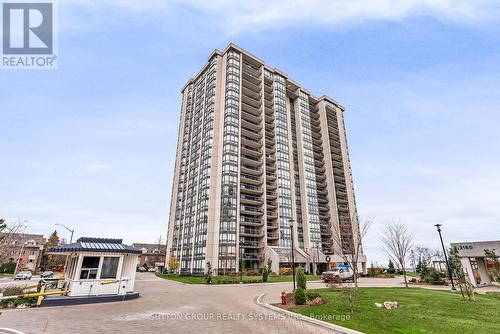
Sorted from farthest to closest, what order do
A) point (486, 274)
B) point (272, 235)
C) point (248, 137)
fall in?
point (248, 137), point (272, 235), point (486, 274)

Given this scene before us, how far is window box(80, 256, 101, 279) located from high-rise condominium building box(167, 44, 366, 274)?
125 ft

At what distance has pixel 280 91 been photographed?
3314 inches

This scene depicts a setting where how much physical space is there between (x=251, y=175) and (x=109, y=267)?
50.1m

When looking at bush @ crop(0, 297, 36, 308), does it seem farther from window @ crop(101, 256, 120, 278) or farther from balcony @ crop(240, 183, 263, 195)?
balcony @ crop(240, 183, 263, 195)

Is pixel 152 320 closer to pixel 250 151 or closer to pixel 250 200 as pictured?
pixel 250 200

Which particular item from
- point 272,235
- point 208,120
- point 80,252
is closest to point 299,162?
point 272,235

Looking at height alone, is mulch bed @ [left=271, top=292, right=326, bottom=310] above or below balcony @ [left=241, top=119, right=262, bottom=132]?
below

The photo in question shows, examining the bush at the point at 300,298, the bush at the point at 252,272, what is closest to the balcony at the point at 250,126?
the bush at the point at 252,272

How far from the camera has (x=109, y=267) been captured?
20.2 m

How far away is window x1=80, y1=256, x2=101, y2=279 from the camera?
63.4 feet

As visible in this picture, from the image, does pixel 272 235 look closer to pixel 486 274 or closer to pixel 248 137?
pixel 248 137

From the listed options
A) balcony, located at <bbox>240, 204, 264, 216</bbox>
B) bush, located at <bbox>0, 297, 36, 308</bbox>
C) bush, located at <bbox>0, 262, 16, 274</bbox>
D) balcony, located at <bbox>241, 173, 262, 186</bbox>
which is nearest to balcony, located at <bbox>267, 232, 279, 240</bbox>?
balcony, located at <bbox>240, 204, 264, 216</bbox>

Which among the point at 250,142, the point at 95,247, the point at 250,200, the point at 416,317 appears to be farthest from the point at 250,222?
the point at 416,317

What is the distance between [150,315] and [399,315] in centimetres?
1302
